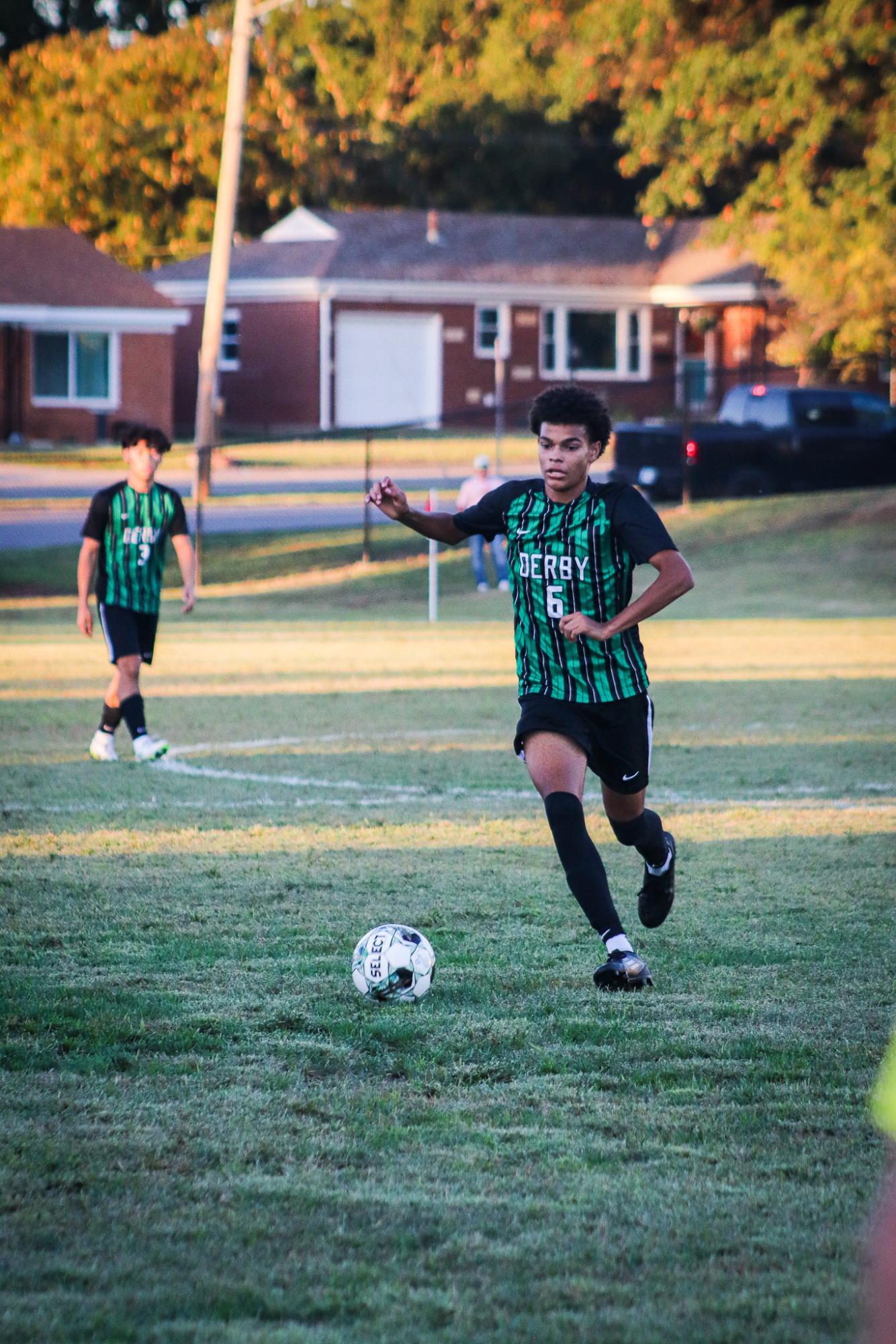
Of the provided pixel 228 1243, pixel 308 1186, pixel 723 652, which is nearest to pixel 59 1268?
pixel 228 1243

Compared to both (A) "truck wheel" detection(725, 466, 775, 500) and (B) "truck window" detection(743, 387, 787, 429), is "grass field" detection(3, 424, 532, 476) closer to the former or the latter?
(A) "truck wheel" detection(725, 466, 775, 500)

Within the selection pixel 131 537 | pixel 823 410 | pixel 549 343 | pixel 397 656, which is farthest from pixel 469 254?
pixel 131 537

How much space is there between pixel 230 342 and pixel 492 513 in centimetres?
4382

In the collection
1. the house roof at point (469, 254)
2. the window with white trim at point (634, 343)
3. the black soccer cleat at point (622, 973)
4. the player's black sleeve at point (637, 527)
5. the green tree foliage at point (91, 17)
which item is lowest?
the black soccer cleat at point (622, 973)

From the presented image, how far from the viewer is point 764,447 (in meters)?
27.8

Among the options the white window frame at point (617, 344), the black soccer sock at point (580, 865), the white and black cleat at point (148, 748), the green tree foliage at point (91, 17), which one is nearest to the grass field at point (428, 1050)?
the white and black cleat at point (148, 748)

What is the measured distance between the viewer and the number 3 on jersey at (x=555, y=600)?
5613mm

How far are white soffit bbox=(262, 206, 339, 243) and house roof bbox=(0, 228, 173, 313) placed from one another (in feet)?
21.5

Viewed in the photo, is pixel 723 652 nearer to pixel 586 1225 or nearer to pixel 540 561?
pixel 540 561

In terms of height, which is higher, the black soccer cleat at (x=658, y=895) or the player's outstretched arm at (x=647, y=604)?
the player's outstretched arm at (x=647, y=604)

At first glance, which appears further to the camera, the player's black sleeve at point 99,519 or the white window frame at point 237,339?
the white window frame at point 237,339

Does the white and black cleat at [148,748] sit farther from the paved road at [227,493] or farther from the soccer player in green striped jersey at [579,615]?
the paved road at [227,493]

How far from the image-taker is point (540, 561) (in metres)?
5.62

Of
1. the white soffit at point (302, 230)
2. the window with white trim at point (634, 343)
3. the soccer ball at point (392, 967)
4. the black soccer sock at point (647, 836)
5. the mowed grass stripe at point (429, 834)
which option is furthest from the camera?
the window with white trim at point (634, 343)
